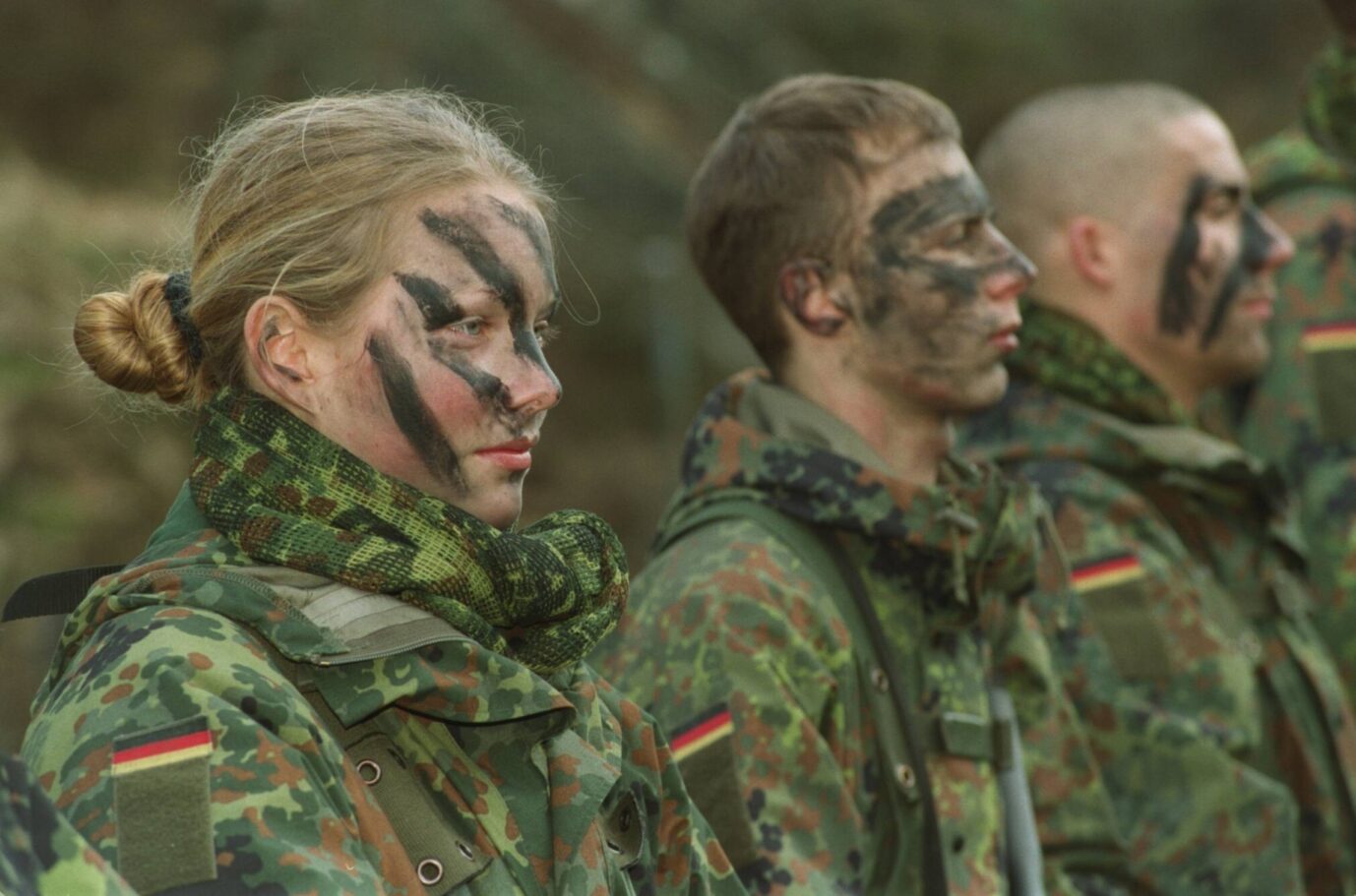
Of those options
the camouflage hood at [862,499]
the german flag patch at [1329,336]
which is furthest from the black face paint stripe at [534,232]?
the german flag patch at [1329,336]

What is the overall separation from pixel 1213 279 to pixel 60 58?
6104 mm

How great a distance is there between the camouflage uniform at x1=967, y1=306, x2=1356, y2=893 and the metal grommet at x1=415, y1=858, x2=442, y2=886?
2.50m

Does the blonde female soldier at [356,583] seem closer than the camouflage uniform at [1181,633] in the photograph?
Yes

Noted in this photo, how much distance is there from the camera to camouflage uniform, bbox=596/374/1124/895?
150 inches

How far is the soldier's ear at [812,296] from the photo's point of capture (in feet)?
14.8

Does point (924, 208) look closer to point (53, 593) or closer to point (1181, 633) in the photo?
point (1181, 633)

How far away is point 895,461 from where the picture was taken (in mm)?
4512

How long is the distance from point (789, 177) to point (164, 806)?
2.52 meters

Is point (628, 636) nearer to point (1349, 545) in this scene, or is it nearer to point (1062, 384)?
point (1062, 384)

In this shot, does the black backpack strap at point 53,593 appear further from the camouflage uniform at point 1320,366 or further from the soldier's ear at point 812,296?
the camouflage uniform at point 1320,366

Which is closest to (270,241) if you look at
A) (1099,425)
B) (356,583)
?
(356,583)

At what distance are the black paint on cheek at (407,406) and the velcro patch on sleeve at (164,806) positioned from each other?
2.04 feet

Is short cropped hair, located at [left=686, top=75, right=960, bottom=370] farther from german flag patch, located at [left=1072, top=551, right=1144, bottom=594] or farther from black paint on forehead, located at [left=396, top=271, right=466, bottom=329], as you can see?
black paint on forehead, located at [left=396, top=271, right=466, bottom=329]

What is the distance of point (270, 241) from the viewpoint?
115 inches
